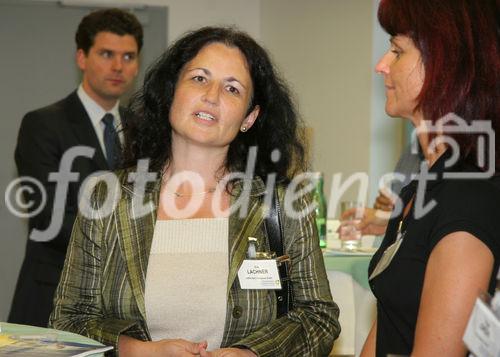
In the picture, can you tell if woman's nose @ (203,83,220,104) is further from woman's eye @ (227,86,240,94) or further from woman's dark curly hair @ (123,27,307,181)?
woman's dark curly hair @ (123,27,307,181)

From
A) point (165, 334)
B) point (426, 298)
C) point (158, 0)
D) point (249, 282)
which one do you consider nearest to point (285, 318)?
point (249, 282)

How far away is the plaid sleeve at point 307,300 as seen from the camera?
2449 millimetres

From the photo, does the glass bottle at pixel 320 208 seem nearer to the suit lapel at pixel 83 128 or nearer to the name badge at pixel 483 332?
the suit lapel at pixel 83 128

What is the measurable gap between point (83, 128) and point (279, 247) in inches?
76.7

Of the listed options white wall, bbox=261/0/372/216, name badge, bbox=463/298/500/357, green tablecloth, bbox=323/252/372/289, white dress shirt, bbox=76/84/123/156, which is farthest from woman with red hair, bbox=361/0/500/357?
white wall, bbox=261/0/372/216

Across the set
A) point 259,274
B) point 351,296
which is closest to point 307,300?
point 259,274

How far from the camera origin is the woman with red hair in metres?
1.68

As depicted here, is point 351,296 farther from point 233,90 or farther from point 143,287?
point 143,287

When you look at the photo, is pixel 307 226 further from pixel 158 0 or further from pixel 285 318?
pixel 158 0

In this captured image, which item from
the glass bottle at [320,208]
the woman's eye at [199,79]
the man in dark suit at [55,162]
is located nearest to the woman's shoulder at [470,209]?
the woman's eye at [199,79]

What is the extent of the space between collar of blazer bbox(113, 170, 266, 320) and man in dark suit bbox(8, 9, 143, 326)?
50.7 inches

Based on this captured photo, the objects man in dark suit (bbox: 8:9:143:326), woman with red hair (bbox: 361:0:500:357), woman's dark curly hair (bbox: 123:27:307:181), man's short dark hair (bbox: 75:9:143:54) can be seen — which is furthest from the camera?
man's short dark hair (bbox: 75:9:143:54)

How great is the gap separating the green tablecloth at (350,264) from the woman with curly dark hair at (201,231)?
43.1 inches

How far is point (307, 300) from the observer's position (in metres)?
2.48
